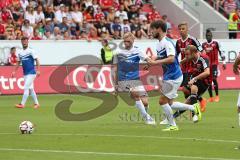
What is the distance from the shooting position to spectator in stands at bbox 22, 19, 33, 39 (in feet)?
110

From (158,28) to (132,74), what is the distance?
11.5 feet

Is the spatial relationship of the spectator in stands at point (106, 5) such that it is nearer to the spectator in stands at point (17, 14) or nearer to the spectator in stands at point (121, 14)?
the spectator in stands at point (121, 14)

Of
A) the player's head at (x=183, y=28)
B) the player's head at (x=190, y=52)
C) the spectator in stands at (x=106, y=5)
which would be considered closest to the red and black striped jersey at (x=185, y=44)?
the player's head at (x=183, y=28)

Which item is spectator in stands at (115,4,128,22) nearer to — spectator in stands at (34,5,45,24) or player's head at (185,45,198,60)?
spectator in stands at (34,5,45,24)

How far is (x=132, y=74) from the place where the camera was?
19.9 metres

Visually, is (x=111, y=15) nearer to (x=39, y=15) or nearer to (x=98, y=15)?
(x=98, y=15)

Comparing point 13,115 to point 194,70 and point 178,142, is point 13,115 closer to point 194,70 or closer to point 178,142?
point 194,70

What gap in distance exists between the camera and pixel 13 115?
71.9 ft

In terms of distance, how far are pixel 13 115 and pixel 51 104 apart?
4161mm

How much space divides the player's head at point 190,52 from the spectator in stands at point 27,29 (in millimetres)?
15637

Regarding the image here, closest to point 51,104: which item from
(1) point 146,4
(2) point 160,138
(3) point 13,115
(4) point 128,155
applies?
(3) point 13,115

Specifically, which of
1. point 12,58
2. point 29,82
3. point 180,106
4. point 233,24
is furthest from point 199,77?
point 233,24

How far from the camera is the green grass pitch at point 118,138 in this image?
43.3 feet

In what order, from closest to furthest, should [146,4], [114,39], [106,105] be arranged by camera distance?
[106,105] → [114,39] → [146,4]
